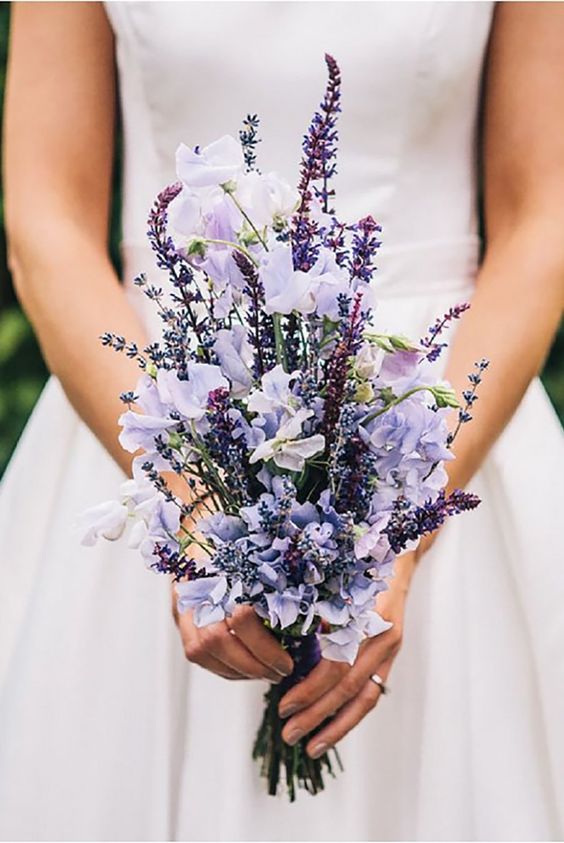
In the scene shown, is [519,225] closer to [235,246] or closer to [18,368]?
[235,246]

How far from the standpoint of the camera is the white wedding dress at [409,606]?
1.49 metres

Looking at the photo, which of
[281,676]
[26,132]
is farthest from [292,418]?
[26,132]

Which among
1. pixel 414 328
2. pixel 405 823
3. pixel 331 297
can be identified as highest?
pixel 414 328

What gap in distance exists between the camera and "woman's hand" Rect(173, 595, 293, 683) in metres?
1.22

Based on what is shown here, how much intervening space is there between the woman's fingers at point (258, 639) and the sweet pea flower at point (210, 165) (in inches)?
17.3

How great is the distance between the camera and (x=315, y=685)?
1.33 metres

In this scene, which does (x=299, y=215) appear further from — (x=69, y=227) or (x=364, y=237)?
(x=69, y=227)

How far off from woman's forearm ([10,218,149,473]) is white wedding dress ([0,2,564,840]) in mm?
35

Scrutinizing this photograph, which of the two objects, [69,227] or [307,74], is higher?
[307,74]

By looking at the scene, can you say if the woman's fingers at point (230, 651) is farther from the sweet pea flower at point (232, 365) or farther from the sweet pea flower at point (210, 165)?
the sweet pea flower at point (210, 165)

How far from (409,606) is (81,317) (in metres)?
0.58

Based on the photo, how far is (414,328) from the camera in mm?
1650

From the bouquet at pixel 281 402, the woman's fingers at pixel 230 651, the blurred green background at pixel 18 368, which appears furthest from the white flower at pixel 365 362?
the blurred green background at pixel 18 368

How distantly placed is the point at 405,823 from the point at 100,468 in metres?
0.64
